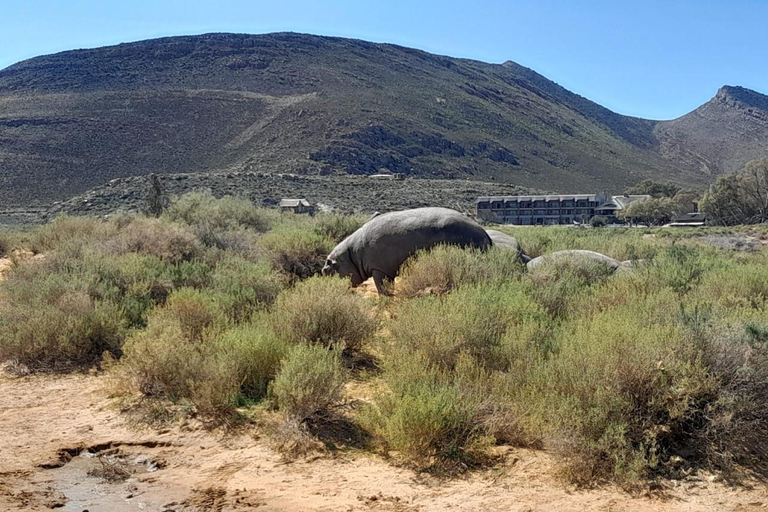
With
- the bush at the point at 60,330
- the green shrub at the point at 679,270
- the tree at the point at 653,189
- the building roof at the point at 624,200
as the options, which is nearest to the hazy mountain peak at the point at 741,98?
the tree at the point at 653,189

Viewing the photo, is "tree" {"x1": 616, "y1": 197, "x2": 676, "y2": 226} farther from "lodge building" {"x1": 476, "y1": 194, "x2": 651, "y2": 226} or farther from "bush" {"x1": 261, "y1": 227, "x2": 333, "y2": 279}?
"bush" {"x1": 261, "y1": 227, "x2": 333, "y2": 279}

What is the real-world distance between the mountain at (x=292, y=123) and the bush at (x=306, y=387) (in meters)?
42.4

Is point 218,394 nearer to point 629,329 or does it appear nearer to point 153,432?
point 153,432

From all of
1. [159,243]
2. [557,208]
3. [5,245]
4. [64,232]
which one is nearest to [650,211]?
[557,208]

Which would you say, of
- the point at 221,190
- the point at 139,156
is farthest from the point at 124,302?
the point at 139,156

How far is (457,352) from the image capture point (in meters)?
5.81

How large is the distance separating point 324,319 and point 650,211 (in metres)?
47.9

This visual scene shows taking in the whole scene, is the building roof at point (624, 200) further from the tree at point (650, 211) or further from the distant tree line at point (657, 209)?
the tree at point (650, 211)

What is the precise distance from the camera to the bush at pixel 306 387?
5109 mm

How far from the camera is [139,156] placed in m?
51.5

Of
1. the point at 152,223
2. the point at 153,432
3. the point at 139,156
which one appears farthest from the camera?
the point at 139,156

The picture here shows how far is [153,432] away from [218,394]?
24.3 inches

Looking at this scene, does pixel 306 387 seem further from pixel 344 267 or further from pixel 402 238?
pixel 344 267

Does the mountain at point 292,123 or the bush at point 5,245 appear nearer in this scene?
the bush at point 5,245
